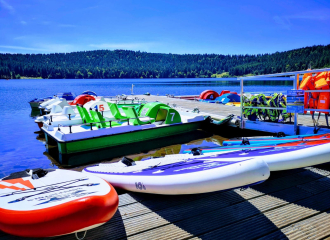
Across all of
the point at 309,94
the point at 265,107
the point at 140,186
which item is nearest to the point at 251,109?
the point at 265,107

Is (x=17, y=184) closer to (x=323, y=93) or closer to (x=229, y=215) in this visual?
(x=229, y=215)

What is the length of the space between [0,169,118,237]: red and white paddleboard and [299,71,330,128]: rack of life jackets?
5.54m

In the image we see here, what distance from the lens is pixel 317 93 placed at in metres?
6.43

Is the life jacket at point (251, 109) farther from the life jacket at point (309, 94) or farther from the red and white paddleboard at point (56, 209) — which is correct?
the red and white paddleboard at point (56, 209)

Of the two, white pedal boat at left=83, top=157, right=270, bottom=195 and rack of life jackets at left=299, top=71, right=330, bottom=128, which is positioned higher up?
rack of life jackets at left=299, top=71, right=330, bottom=128

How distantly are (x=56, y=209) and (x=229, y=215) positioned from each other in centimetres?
168

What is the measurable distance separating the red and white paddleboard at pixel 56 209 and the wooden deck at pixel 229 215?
9.2 inches

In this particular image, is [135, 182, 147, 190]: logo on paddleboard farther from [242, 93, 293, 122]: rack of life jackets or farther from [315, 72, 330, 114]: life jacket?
[242, 93, 293, 122]: rack of life jackets

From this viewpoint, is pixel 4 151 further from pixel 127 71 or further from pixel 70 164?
pixel 127 71

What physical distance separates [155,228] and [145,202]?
1.79ft

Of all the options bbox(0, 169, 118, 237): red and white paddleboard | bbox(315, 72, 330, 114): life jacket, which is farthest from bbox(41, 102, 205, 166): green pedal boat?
bbox(0, 169, 118, 237): red and white paddleboard

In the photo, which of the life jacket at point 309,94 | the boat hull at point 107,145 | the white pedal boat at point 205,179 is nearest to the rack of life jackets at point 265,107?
the life jacket at point 309,94

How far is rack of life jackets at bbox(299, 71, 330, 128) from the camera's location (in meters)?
6.12

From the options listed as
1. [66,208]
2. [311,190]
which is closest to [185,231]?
[66,208]
